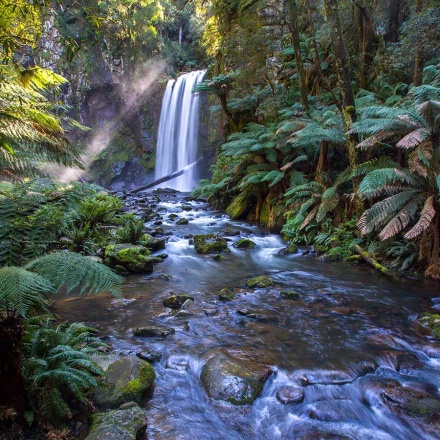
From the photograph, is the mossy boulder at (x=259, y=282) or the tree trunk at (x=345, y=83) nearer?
the mossy boulder at (x=259, y=282)

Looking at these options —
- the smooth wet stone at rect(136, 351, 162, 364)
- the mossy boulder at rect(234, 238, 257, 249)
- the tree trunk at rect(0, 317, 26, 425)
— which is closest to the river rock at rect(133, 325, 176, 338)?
the smooth wet stone at rect(136, 351, 162, 364)

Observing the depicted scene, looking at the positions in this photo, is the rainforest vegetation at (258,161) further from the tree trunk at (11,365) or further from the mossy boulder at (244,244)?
the mossy boulder at (244,244)

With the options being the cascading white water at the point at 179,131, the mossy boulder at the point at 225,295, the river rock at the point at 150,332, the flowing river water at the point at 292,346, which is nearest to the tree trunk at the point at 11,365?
the flowing river water at the point at 292,346

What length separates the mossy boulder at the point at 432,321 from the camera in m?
4.07

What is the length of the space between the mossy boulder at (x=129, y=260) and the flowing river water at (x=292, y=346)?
0.93 feet

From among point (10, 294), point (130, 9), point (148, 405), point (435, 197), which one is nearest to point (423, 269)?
point (435, 197)

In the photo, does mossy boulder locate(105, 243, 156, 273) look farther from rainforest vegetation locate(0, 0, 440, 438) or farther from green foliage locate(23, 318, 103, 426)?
green foliage locate(23, 318, 103, 426)

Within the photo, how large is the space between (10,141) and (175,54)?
27.6 meters

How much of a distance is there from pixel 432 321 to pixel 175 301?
3337 millimetres

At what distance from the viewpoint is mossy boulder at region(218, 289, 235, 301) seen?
5238 mm

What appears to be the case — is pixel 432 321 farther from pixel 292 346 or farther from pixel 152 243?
pixel 152 243

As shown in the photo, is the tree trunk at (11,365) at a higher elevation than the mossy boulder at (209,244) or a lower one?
higher

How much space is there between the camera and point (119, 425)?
7.66 feet

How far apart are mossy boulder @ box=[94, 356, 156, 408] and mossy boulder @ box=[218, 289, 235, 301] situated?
2174mm
